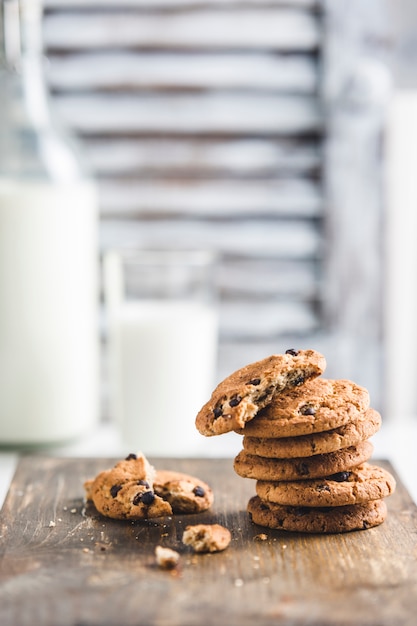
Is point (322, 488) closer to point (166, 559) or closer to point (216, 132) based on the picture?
point (166, 559)

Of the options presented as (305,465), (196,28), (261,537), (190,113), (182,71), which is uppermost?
(196,28)

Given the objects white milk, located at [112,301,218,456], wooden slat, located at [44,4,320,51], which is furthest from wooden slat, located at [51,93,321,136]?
white milk, located at [112,301,218,456]

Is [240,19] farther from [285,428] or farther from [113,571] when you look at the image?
[113,571]

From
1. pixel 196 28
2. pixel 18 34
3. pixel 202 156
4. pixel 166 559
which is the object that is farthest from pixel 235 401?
pixel 196 28

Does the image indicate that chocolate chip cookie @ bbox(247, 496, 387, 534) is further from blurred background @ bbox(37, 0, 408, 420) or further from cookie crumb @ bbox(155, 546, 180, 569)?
blurred background @ bbox(37, 0, 408, 420)

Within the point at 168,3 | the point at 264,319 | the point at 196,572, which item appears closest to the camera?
the point at 196,572

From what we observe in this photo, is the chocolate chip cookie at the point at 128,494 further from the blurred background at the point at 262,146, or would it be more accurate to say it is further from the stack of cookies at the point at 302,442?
the blurred background at the point at 262,146
